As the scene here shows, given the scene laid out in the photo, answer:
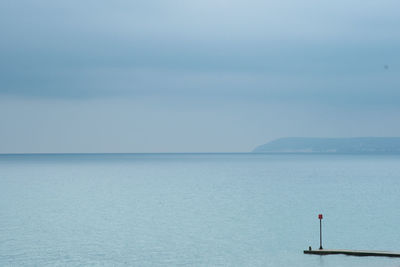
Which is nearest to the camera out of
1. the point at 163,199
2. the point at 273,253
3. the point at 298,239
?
the point at 273,253

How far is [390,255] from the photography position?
33969 millimetres

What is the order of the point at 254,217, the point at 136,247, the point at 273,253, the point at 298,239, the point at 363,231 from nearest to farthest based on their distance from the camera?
the point at 273,253 < the point at 136,247 < the point at 298,239 < the point at 363,231 < the point at 254,217

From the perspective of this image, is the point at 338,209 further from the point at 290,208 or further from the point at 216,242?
the point at 216,242

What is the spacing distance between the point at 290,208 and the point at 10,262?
39405 mm

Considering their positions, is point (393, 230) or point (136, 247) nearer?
point (136, 247)

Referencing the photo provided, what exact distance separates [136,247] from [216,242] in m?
6.30

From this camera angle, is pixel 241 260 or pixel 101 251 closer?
pixel 241 260

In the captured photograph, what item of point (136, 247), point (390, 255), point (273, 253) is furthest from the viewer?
point (136, 247)

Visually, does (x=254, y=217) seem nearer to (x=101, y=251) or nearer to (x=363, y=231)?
(x=363, y=231)

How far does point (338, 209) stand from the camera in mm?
65125

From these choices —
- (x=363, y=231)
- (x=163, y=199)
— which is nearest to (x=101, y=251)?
(x=363, y=231)

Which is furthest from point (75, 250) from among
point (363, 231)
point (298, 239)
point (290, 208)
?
point (290, 208)

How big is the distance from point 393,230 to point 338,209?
17110 mm

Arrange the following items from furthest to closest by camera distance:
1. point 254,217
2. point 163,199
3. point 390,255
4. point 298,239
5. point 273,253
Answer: point 163,199, point 254,217, point 298,239, point 273,253, point 390,255
